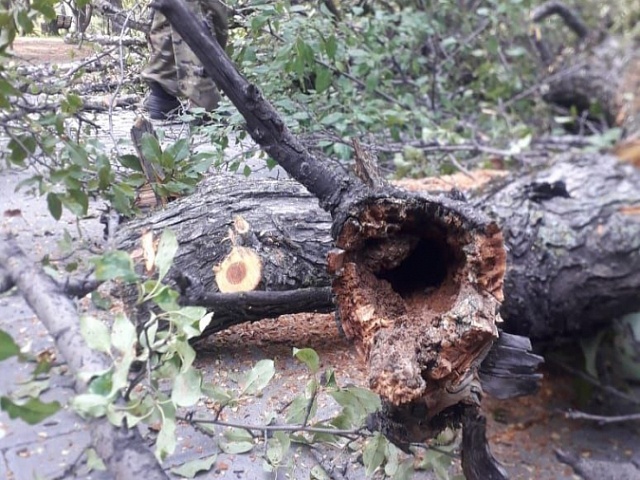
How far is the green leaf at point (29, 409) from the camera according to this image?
1.45 feet

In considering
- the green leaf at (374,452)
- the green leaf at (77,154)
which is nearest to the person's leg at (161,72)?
the green leaf at (77,154)

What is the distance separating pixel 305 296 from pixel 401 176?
0.70 m

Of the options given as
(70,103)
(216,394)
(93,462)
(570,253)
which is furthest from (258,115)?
(570,253)

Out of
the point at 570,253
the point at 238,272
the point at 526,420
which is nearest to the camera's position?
the point at 238,272

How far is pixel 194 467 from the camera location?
754 millimetres

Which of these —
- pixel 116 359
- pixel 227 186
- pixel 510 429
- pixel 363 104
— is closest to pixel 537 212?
pixel 510 429

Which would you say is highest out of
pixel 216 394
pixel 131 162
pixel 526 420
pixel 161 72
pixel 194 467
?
pixel 161 72

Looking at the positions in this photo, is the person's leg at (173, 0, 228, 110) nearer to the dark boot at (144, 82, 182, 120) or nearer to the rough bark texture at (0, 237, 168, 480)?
the dark boot at (144, 82, 182, 120)

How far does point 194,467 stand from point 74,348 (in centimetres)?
32

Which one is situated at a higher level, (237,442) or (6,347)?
(6,347)

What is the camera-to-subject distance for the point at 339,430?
2.57ft

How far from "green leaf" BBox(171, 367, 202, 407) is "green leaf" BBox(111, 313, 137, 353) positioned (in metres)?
0.06

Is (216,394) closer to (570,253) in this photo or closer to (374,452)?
(374,452)

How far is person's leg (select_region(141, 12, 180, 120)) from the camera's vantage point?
27.9 inches
